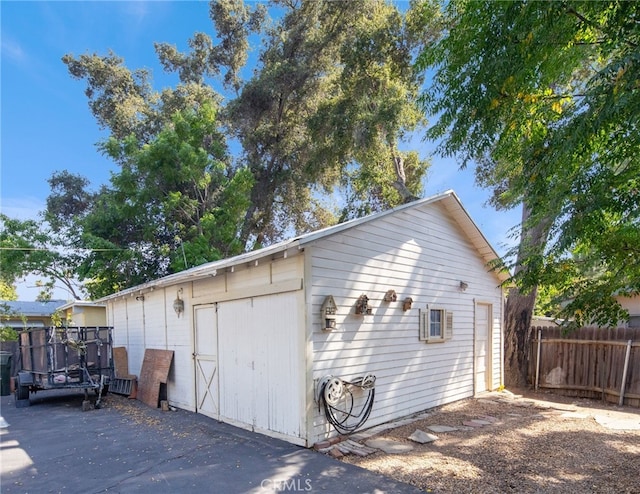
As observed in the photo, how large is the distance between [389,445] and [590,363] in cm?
628

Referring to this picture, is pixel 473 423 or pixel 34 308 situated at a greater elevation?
pixel 34 308

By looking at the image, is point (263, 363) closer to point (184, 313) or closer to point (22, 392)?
point (184, 313)

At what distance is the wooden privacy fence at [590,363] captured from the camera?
327 inches

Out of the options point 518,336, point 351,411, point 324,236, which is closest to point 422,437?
point 351,411

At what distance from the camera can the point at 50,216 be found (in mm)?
15656

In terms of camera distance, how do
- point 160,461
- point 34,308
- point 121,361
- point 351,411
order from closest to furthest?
point 160,461, point 351,411, point 121,361, point 34,308

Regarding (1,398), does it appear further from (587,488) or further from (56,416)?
(587,488)

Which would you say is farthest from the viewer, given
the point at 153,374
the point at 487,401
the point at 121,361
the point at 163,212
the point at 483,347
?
the point at 163,212

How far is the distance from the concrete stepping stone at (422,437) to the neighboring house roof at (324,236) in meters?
3.06

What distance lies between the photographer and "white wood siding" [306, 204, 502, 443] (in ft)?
18.6

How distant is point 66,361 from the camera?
8250 mm

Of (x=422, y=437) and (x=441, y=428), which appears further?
(x=441, y=428)

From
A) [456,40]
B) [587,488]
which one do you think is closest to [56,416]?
[587,488]

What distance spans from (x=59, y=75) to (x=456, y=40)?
19.5 m
